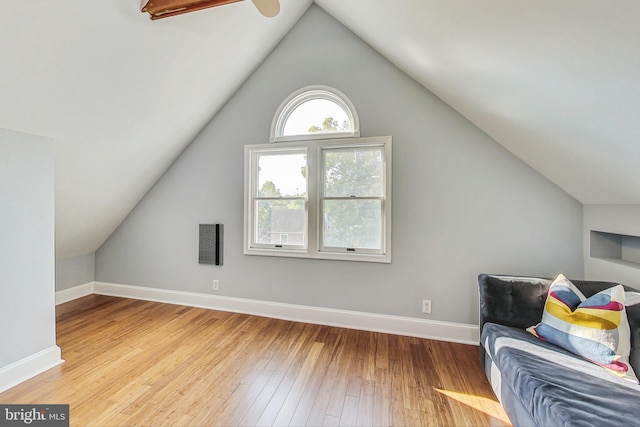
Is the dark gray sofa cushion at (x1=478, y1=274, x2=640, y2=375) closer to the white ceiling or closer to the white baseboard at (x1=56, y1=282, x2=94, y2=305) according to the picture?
the white ceiling

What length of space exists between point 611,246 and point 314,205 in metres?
2.69

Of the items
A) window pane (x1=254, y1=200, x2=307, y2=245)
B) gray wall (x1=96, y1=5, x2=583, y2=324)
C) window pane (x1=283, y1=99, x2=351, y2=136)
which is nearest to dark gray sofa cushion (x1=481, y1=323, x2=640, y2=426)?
gray wall (x1=96, y1=5, x2=583, y2=324)

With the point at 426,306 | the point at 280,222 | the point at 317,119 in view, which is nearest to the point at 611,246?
the point at 426,306

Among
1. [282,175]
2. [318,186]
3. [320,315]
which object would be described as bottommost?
[320,315]

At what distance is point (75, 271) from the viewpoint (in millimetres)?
3600

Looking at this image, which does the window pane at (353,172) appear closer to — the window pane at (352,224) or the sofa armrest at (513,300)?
the window pane at (352,224)

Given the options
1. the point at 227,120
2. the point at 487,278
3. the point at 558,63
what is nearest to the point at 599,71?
the point at 558,63

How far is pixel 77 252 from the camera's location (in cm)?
354

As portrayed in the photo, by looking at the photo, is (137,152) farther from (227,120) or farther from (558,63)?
(558,63)

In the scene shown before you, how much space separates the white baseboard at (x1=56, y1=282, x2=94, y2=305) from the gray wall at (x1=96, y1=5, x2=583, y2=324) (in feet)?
4.37

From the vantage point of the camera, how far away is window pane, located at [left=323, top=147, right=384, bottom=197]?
2.84m

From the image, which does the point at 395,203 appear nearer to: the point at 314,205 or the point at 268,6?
the point at 314,205

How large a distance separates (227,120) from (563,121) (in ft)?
10.4

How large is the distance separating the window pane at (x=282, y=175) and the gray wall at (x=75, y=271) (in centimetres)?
279
